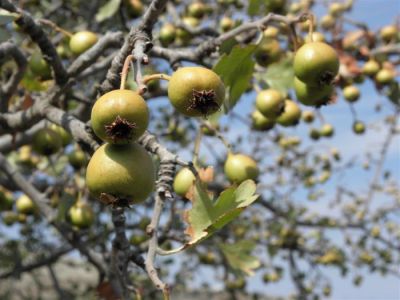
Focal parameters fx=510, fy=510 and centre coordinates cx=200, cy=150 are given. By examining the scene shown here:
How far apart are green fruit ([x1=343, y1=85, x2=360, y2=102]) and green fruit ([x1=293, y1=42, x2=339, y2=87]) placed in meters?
1.80

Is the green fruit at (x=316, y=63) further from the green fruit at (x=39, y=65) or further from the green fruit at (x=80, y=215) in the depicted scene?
the green fruit at (x=80, y=215)

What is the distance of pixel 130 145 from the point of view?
1506 millimetres

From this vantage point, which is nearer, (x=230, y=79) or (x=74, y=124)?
(x=74, y=124)

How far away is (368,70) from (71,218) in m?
2.57

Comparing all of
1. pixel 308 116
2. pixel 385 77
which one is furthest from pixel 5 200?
pixel 385 77

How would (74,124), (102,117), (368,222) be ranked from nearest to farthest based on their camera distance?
(102,117) → (74,124) → (368,222)

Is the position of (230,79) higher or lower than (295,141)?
lower

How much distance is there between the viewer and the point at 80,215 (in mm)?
3260

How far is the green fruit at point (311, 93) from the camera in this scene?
228 cm

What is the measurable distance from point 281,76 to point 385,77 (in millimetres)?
1655

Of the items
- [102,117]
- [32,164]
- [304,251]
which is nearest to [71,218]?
[32,164]

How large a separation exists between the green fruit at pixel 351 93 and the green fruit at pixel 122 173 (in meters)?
2.77

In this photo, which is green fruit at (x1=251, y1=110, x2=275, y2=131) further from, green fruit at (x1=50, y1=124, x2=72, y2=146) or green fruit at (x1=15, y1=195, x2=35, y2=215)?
green fruit at (x1=15, y1=195, x2=35, y2=215)

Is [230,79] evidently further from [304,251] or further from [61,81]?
[304,251]
